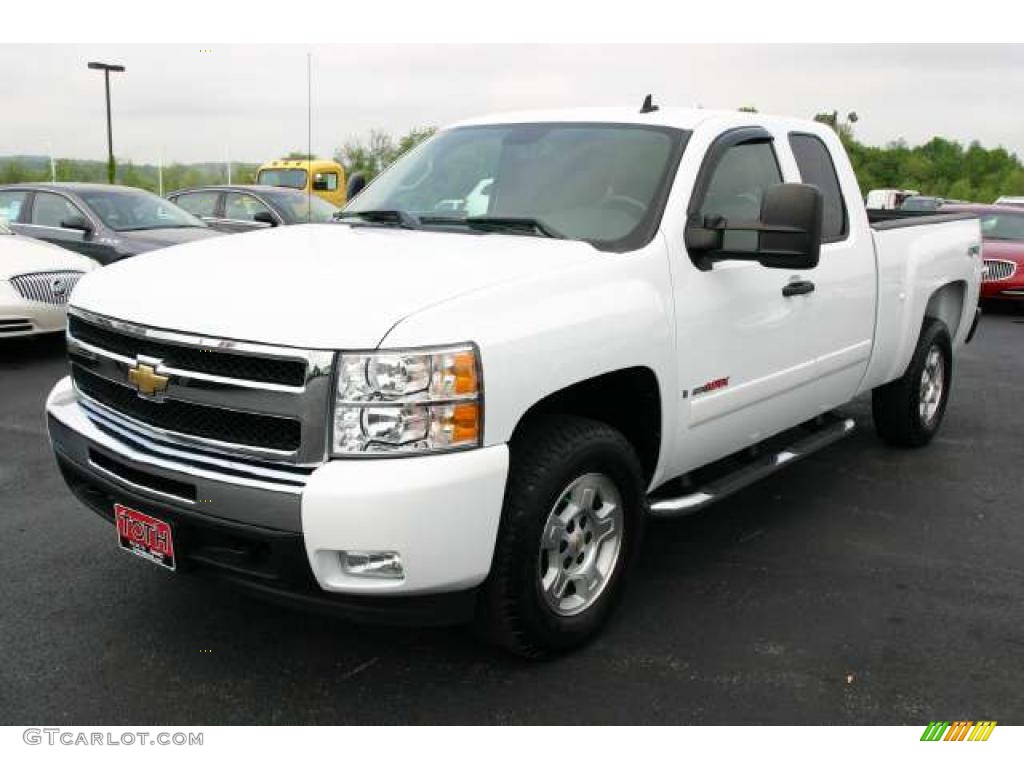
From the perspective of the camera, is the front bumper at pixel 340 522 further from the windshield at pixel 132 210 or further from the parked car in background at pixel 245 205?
the parked car in background at pixel 245 205

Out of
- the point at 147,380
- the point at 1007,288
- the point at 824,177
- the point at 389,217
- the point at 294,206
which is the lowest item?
the point at 1007,288

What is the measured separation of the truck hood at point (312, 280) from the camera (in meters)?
2.73

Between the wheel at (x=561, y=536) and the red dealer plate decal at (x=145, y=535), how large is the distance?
96 centimetres

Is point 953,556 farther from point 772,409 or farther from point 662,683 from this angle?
point 662,683

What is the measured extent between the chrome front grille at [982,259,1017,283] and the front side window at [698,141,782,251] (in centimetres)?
987

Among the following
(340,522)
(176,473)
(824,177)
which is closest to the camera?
(340,522)

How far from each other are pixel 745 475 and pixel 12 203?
960 cm

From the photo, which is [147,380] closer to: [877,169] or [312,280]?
[312,280]

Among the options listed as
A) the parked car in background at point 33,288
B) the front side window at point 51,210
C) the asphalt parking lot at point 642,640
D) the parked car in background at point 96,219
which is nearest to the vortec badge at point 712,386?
the asphalt parking lot at point 642,640

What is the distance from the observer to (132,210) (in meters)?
10.6

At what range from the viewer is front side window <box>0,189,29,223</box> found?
35.0 feet

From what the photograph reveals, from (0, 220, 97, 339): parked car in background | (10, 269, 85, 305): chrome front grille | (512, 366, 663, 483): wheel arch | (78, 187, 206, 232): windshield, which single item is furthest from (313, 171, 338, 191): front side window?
(512, 366, 663, 483): wheel arch

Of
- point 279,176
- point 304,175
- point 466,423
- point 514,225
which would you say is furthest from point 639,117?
point 279,176

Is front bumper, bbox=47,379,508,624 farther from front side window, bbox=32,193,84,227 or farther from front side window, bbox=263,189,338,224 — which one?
front side window, bbox=263,189,338,224
